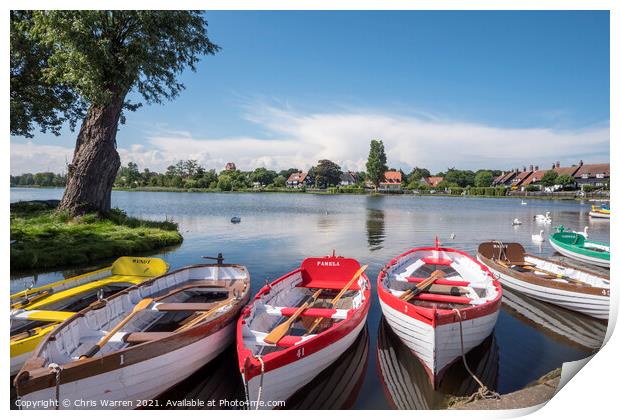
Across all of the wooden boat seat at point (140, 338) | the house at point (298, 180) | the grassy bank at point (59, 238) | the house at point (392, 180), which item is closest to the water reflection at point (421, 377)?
the wooden boat seat at point (140, 338)

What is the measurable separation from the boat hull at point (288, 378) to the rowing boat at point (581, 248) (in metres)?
10.9

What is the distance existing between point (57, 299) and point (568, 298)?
31.4 ft

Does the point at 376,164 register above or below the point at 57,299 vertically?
above

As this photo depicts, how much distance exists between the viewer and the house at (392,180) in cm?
6159

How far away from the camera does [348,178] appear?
240ft

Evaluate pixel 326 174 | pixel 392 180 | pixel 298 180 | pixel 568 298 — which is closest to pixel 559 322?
pixel 568 298

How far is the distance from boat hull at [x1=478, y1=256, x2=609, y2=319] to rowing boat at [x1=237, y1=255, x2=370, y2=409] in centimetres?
410

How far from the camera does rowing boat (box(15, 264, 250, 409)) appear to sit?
3189 mm

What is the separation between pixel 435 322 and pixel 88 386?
387 centimetres

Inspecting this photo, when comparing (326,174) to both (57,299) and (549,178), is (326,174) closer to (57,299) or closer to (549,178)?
(549,178)

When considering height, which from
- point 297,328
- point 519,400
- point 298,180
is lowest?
point 519,400

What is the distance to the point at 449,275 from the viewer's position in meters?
7.69
